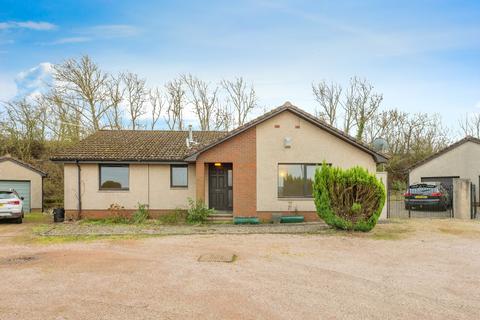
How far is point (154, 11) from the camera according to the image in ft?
50.2

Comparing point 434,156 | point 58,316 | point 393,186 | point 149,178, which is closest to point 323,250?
point 58,316

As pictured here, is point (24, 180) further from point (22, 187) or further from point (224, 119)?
point (224, 119)

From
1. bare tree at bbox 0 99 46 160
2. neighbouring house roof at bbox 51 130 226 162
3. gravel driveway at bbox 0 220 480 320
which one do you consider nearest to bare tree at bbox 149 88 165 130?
bare tree at bbox 0 99 46 160

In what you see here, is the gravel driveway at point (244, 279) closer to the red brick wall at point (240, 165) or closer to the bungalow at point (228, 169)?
the red brick wall at point (240, 165)

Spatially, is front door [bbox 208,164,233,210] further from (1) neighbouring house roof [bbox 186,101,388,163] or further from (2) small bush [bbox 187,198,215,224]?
(1) neighbouring house roof [bbox 186,101,388,163]

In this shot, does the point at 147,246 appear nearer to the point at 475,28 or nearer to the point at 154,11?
the point at 154,11

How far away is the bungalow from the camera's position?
16.0 meters

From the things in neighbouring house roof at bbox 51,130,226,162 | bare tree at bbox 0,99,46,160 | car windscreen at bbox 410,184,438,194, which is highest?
bare tree at bbox 0,99,46,160

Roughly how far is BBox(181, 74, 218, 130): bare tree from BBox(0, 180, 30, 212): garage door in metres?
17.8

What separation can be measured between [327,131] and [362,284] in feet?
34.2

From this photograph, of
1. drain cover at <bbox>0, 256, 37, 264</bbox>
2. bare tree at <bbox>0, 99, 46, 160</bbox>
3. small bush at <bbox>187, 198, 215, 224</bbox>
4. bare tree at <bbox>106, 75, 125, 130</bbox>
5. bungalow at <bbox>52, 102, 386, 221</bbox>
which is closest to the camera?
drain cover at <bbox>0, 256, 37, 264</bbox>

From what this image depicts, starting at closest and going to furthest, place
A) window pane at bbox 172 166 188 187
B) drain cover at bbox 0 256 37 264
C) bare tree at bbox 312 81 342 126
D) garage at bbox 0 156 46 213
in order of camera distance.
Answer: drain cover at bbox 0 256 37 264 < window pane at bbox 172 166 188 187 < garage at bbox 0 156 46 213 < bare tree at bbox 312 81 342 126

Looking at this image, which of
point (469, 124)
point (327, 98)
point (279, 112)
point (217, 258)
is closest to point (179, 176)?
point (279, 112)

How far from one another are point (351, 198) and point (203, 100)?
26.6 meters
